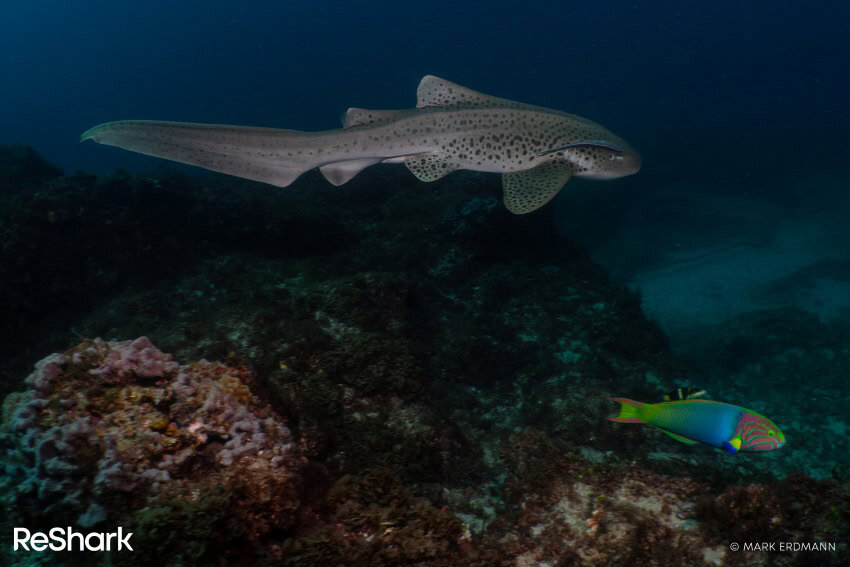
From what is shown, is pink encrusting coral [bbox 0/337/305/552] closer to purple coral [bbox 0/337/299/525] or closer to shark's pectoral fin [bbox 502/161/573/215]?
purple coral [bbox 0/337/299/525]

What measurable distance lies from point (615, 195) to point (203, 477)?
28.8 meters

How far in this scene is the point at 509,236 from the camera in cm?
1146

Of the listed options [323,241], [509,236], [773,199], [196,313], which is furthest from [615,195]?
[196,313]

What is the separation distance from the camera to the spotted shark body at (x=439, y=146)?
5.03 m

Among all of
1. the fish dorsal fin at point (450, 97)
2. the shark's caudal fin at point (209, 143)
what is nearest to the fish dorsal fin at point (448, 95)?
the fish dorsal fin at point (450, 97)

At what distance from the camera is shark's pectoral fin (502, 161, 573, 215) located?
5802mm

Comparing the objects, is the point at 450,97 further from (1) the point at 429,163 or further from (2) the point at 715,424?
(2) the point at 715,424

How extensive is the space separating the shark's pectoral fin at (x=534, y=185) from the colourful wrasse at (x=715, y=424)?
3.20m

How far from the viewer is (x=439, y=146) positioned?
6027mm

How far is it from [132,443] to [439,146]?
5.19 meters

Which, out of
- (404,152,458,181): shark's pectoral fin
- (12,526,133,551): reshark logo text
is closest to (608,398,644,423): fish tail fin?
(12,526,133,551): reshark logo text

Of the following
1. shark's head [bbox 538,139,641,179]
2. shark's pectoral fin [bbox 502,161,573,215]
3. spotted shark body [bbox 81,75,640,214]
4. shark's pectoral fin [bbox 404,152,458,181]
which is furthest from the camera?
shark's head [bbox 538,139,641,179]

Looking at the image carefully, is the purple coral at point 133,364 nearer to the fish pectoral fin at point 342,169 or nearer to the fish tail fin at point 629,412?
the fish pectoral fin at point 342,169

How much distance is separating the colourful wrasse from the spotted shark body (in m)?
3.21
